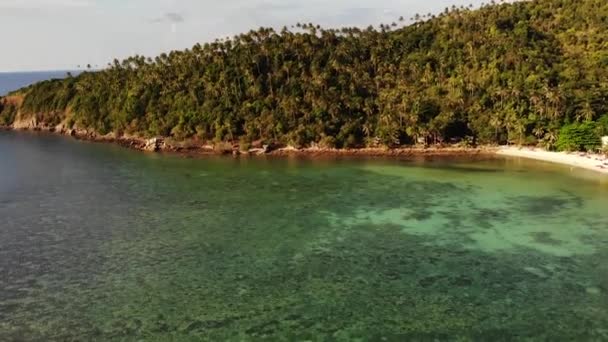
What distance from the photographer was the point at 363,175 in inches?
3563

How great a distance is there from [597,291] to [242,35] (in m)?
121

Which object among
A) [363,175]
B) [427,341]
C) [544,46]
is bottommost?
[427,341]

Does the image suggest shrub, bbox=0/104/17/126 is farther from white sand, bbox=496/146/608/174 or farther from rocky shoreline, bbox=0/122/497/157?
white sand, bbox=496/146/608/174

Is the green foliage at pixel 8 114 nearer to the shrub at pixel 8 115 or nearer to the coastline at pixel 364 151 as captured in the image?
the shrub at pixel 8 115

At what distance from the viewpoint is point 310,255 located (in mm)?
53531

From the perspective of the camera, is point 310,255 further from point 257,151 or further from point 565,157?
point 257,151

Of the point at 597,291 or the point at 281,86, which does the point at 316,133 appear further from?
the point at 597,291

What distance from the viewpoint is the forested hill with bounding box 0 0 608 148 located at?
110 m

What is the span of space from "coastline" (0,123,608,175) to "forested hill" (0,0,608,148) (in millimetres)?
2402

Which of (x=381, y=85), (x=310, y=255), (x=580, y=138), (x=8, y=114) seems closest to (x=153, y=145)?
(x=381, y=85)

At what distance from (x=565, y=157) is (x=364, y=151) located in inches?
1551

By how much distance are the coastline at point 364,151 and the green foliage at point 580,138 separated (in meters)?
2.24

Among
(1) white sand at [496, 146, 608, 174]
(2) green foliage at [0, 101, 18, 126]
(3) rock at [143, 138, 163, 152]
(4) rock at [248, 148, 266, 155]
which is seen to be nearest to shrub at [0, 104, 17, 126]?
(2) green foliage at [0, 101, 18, 126]

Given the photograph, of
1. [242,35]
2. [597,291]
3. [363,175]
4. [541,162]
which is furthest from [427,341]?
[242,35]
